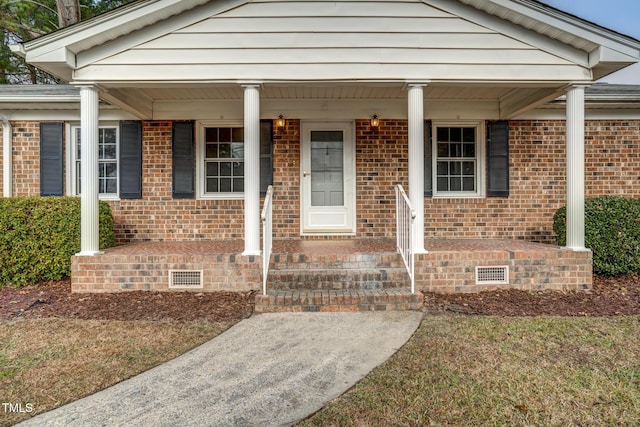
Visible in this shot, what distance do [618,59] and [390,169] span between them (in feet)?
11.6

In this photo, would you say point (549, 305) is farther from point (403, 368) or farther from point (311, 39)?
point (311, 39)

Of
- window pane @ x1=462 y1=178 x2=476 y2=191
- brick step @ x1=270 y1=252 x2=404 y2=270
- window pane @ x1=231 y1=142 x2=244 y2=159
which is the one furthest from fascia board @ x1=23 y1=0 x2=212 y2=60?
window pane @ x1=462 y1=178 x2=476 y2=191

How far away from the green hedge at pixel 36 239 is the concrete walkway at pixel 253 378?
322 cm

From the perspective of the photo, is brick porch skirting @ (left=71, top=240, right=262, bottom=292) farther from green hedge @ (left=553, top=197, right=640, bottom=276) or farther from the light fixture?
green hedge @ (left=553, top=197, right=640, bottom=276)

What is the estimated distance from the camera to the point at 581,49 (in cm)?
505

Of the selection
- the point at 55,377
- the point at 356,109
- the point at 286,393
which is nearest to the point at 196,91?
the point at 356,109

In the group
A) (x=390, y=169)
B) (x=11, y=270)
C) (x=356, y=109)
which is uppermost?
(x=356, y=109)

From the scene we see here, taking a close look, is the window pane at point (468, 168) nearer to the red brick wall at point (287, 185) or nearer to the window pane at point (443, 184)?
the window pane at point (443, 184)

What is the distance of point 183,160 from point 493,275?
5510 millimetres

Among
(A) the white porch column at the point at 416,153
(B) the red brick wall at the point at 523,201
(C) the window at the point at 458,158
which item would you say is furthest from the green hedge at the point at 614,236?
(A) the white porch column at the point at 416,153

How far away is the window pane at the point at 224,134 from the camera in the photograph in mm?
6922

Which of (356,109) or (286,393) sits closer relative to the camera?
(286,393)

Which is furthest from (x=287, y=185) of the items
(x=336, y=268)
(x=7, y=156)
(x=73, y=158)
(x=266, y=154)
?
(x=7, y=156)

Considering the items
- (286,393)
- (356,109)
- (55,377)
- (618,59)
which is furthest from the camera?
(356,109)
